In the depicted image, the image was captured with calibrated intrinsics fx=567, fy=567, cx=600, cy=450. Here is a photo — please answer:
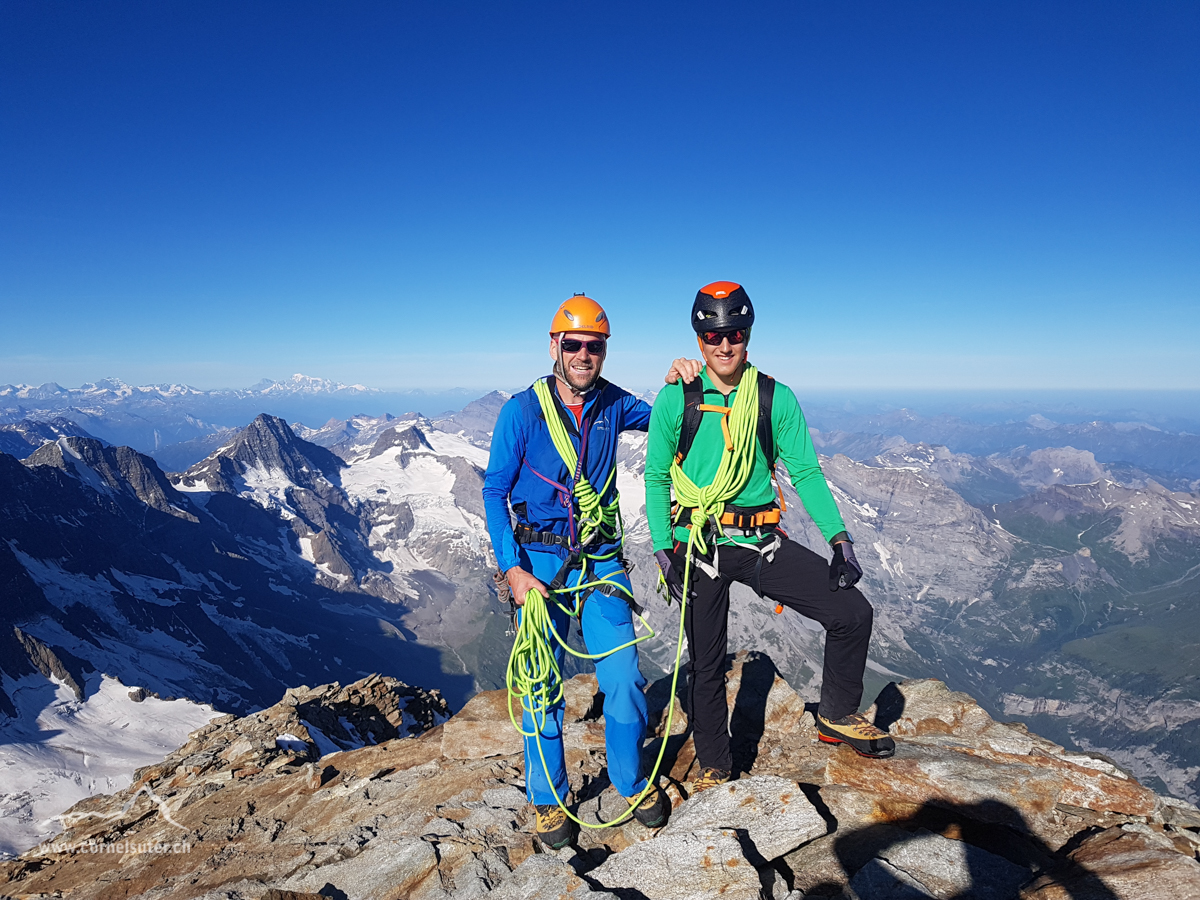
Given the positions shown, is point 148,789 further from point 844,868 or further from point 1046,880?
point 1046,880

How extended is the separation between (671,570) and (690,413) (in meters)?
2.05

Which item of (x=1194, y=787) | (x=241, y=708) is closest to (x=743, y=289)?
(x=241, y=708)

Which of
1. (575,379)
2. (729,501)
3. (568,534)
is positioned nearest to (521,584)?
(568,534)

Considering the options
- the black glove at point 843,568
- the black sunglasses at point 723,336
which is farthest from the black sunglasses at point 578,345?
the black glove at point 843,568

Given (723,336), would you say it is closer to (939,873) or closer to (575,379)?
(575,379)

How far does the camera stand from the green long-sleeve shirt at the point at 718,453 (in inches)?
284

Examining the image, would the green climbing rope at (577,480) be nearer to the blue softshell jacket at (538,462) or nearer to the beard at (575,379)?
the blue softshell jacket at (538,462)

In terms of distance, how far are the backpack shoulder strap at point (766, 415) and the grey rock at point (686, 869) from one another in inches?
170

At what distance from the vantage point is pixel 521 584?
23.9 feet

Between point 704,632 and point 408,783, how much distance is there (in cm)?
700

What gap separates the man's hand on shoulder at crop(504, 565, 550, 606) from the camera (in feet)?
Result: 23.5

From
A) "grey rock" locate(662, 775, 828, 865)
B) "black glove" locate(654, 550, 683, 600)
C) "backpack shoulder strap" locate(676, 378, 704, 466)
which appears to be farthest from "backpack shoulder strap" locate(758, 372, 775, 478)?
"grey rock" locate(662, 775, 828, 865)

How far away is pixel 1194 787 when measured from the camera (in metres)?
193

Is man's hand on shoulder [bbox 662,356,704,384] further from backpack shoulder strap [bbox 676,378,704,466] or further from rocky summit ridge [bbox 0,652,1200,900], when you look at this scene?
rocky summit ridge [bbox 0,652,1200,900]
